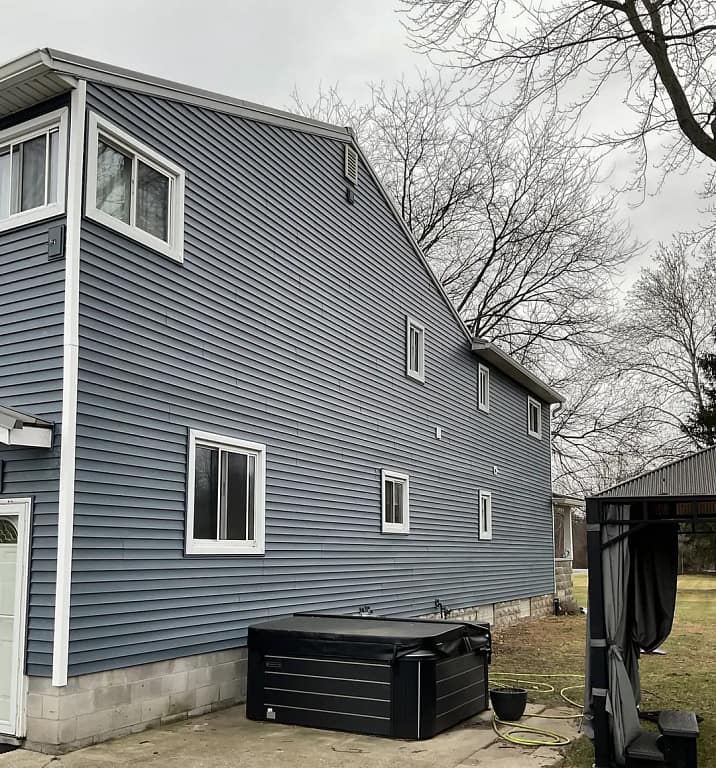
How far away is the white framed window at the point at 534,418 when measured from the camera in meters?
21.6

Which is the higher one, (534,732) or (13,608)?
(13,608)

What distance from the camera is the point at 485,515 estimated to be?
1838cm

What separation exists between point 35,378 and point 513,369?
1319 cm

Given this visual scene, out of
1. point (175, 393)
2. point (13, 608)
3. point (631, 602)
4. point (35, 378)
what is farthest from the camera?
point (175, 393)

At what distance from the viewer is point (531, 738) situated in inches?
313

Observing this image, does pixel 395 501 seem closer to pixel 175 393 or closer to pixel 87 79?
pixel 175 393

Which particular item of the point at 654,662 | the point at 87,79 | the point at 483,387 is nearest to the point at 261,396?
the point at 87,79

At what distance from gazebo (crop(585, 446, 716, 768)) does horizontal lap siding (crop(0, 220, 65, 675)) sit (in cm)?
447

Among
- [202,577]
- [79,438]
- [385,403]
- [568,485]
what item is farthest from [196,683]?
[568,485]

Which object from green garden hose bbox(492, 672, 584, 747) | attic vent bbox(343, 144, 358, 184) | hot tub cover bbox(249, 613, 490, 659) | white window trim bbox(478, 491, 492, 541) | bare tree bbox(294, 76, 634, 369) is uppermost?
bare tree bbox(294, 76, 634, 369)

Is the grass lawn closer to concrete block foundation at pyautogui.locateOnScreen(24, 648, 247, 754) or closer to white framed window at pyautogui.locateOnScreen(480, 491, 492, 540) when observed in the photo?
white framed window at pyautogui.locateOnScreen(480, 491, 492, 540)

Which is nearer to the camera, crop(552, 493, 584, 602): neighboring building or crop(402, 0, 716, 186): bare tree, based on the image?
crop(402, 0, 716, 186): bare tree

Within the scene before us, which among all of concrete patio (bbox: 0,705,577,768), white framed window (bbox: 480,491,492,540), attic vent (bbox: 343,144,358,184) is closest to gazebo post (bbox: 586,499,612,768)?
concrete patio (bbox: 0,705,577,768)

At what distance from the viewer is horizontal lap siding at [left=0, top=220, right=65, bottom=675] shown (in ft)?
23.7
